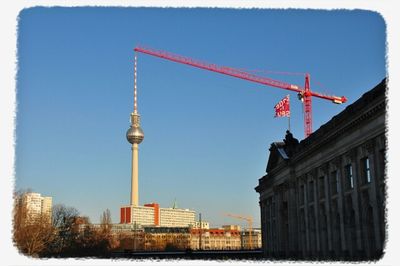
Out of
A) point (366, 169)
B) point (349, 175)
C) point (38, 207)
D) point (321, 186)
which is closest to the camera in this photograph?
point (366, 169)

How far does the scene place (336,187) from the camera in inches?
1902

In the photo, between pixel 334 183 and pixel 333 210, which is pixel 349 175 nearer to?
pixel 334 183

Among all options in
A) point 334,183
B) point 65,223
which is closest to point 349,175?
point 334,183

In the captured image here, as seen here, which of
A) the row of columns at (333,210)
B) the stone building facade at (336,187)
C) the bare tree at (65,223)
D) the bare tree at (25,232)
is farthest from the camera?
the bare tree at (65,223)

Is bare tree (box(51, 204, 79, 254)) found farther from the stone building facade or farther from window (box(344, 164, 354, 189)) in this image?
window (box(344, 164, 354, 189))

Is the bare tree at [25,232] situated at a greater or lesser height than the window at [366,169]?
lesser

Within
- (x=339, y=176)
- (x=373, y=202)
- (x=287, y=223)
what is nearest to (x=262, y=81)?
(x=287, y=223)

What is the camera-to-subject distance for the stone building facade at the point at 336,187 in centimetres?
3769

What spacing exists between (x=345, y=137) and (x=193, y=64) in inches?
4382

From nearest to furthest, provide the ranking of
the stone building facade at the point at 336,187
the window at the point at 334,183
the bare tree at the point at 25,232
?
the bare tree at the point at 25,232
the stone building facade at the point at 336,187
the window at the point at 334,183

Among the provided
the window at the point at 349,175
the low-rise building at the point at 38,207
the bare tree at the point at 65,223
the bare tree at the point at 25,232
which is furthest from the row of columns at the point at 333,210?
the bare tree at the point at 65,223

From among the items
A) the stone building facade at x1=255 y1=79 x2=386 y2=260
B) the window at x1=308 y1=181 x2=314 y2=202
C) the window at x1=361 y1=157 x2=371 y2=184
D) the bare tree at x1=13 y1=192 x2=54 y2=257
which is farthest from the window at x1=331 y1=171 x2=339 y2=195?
the bare tree at x1=13 y1=192 x2=54 y2=257

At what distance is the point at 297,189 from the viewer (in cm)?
6159

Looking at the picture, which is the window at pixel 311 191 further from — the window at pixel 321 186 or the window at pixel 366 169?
the window at pixel 366 169
